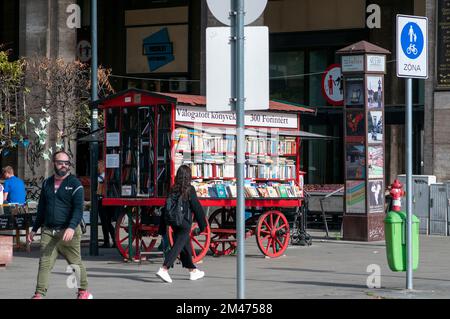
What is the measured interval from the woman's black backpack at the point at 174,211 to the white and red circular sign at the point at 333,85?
21.8 metres

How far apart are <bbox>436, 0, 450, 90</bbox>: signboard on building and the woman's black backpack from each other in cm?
1241

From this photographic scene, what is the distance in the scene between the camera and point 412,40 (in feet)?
46.0

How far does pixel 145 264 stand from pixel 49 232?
596 centimetres

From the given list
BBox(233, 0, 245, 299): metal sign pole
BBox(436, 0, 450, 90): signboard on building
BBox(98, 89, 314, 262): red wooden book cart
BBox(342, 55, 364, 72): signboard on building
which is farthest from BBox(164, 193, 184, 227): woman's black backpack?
BBox(436, 0, 450, 90): signboard on building

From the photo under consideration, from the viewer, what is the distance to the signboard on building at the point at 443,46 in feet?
87.1

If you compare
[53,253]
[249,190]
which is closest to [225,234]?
[249,190]

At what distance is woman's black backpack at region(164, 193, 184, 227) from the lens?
1577cm

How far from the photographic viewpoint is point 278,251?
19828mm

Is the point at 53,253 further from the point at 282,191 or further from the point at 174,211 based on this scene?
the point at 282,191

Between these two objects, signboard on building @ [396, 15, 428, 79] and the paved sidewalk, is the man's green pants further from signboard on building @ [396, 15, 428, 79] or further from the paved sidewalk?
signboard on building @ [396, 15, 428, 79]

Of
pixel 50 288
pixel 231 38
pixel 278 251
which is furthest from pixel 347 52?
pixel 231 38

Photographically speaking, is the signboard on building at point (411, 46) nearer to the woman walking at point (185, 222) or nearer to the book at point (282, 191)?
the woman walking at point (185, 222)

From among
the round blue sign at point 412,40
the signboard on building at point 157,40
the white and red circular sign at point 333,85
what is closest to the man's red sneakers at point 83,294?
the round blue sign at point 412,40
